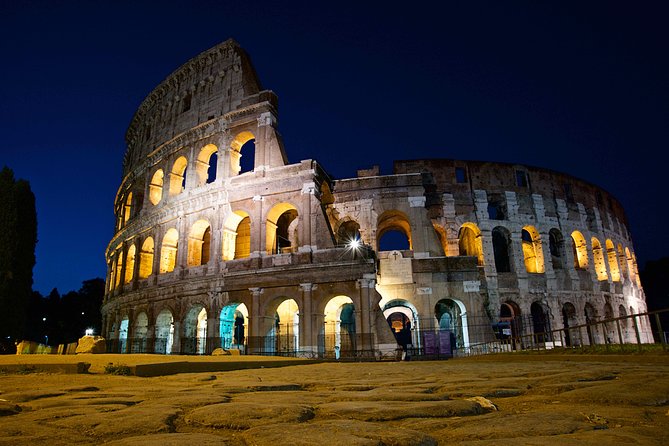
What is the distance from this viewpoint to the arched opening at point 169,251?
23078 millimetres

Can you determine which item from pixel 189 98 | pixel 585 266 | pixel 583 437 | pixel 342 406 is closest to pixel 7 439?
pixel 342 406

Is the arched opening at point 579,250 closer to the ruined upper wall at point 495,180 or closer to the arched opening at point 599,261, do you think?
the arched opening at point 599,261

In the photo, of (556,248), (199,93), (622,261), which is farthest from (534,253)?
(199,93)

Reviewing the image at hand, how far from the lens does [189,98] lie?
2542 cm

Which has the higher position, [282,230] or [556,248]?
[282,230]

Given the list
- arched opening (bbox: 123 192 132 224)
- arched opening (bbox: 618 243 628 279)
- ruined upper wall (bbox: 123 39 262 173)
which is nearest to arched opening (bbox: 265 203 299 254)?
ruined upper wall (bbox: 123 39 262 173)

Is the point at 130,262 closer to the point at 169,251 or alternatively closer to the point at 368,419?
the point at 169,251

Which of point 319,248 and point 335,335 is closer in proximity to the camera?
A: point 319,248

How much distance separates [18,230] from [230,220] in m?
11.9

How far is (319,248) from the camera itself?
61.4 feet

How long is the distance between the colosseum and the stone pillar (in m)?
0.06

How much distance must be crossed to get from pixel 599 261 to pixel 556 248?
3.36 m

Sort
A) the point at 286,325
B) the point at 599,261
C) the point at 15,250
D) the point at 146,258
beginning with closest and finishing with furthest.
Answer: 1. the point at 286,325
2. the point at 15,250
3. the point at 146,258
4. the point at 599,261

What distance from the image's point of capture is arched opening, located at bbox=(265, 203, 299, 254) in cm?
2019
